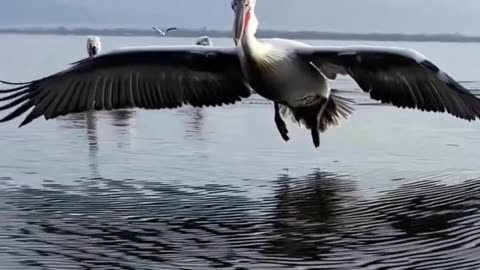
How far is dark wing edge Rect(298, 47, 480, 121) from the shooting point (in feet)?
38.0

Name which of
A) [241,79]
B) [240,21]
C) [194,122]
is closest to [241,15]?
[240,21]

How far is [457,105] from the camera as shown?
38.9 feet

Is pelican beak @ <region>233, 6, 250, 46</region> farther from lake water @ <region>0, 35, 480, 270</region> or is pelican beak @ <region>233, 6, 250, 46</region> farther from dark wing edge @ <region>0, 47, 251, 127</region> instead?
lake water @ <region>0, 35, 480, 270</region>

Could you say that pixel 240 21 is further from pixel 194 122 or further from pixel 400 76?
pixel 194 122

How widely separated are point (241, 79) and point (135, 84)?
124 centimetres

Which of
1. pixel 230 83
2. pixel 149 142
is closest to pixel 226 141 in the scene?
pixel 149 142

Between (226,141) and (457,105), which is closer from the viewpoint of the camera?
(457,105)

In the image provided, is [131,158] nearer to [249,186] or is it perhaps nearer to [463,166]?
[249,186]

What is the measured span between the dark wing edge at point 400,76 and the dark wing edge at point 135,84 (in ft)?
3.89

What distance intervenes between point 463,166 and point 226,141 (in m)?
4.17

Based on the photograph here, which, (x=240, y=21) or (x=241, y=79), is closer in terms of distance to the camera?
(x=240, y=21)

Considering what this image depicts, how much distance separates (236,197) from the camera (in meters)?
11.9

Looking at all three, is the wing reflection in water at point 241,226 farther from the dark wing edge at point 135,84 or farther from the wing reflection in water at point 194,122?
the wing reflection in water at point 194,122

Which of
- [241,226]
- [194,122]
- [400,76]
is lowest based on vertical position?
[194,122]
